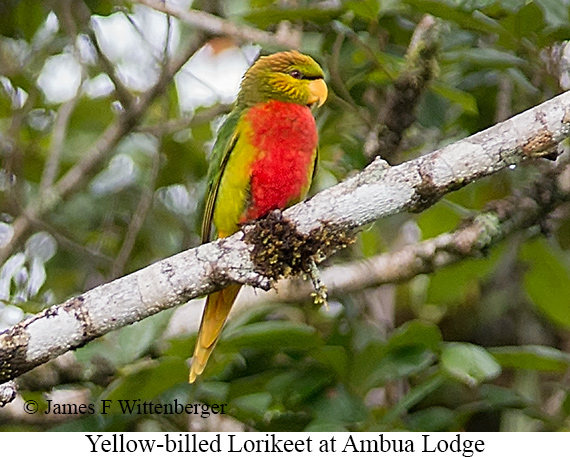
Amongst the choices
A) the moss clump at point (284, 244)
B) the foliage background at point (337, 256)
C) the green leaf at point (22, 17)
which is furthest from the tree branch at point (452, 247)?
the green leaf at point (22, 17)

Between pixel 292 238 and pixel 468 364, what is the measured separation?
508 mm

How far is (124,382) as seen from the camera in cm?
204

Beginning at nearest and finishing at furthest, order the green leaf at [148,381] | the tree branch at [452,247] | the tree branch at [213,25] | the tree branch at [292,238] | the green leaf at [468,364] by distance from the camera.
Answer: the tree branch at [292,238], the green leaf at [468,364], the green leaf at [148,381], the tree branch at [452,247], the tree branch at [213,25]

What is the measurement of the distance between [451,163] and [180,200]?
161cm

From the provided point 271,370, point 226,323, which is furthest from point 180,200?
point 271,370

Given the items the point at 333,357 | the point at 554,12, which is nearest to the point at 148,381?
the point at 333,357

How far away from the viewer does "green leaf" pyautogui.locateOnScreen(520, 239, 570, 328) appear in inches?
98.5

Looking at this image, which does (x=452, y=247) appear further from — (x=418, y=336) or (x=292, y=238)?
(x=292, y=238)

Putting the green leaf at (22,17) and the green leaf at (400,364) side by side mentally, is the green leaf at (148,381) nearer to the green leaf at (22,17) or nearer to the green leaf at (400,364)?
the green leaf at (400,364)

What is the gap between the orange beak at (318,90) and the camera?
7.91 ft

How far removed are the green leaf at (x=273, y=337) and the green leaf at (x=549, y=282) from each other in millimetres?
783

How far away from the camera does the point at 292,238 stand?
1.77 meters

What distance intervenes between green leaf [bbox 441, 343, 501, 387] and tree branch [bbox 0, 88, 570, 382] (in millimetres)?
406

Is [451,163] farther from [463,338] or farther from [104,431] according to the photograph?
[463,338]
